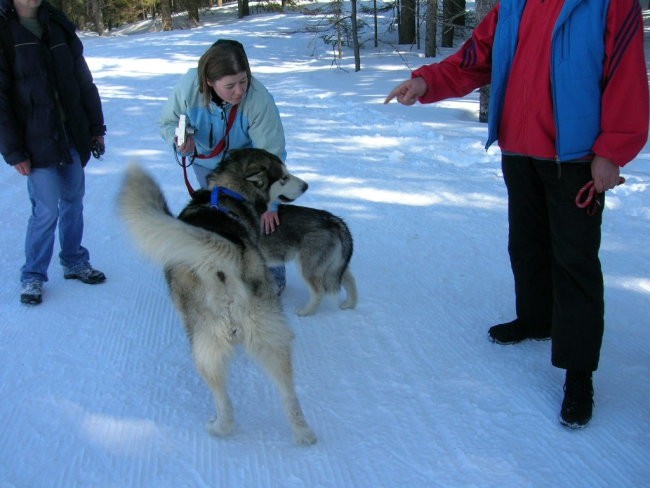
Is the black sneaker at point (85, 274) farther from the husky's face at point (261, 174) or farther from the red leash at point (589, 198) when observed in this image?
the red leash at point (589, 198)

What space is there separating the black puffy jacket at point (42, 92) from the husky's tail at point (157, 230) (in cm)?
183

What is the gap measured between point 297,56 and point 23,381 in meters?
18.8

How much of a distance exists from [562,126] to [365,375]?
1788 millimetres

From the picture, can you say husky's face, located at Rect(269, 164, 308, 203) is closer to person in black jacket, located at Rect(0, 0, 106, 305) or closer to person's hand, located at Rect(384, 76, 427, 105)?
person's hand, located at Rect(384, 76, 427, 105)

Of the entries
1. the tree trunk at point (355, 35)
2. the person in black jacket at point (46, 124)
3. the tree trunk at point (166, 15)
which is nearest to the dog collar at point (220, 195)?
the person in black jacket at point (46, 124)

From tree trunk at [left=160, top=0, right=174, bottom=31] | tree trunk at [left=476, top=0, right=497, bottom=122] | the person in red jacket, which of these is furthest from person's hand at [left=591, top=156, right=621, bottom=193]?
tree trunk at [left=160, top=0, right=174, bottom=31]

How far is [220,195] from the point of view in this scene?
3076 millimetres

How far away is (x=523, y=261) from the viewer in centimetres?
325

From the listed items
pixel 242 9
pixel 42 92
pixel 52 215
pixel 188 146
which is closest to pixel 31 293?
pixel 52 215

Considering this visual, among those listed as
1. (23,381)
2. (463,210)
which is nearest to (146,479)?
(23,381)

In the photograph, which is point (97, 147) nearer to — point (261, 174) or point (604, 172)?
point (261, 174)

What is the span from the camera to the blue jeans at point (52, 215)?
3.90 m

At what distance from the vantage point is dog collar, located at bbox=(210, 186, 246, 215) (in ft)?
9.64

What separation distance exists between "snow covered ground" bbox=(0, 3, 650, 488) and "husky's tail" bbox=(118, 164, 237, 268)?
0.15 m
